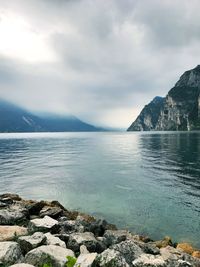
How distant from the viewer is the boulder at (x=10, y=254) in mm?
10539

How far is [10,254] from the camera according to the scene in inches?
427

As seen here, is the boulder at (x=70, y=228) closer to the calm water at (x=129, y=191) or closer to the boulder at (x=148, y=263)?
the boulder at (x=148, y=263)

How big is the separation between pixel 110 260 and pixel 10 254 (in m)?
4.08

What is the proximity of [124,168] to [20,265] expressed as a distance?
152 ft

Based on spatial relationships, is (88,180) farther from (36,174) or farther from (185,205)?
(185,205)

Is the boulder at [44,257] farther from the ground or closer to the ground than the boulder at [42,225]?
farther from the ground

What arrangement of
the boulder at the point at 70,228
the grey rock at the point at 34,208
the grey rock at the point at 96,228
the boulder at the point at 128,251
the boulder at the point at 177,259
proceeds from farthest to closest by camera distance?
the grey rock at the point at 34,208, the grey rock at the point at 96,228, the boulder at the point at 70,228, the boulder at the point at 128,251, the boulder at the point at 177,259

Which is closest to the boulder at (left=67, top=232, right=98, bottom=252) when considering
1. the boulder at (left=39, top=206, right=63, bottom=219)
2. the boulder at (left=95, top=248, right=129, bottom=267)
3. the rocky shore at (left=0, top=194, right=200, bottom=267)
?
the rocky shore at (left=0, top=194, right=200, bottom=267)

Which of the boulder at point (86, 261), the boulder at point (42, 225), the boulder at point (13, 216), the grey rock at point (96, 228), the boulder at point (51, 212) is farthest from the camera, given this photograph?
the boulder at point (51, 212)

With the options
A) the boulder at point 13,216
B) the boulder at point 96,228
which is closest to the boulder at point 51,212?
the boulder at point 13,216

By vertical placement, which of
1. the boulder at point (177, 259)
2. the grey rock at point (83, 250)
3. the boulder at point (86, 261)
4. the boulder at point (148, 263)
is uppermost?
the boulder at point (86, 261)

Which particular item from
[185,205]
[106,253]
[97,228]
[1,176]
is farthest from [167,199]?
[1,176]

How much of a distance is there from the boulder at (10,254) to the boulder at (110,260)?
10.4 feet

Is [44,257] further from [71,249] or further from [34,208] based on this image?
[34,208]
